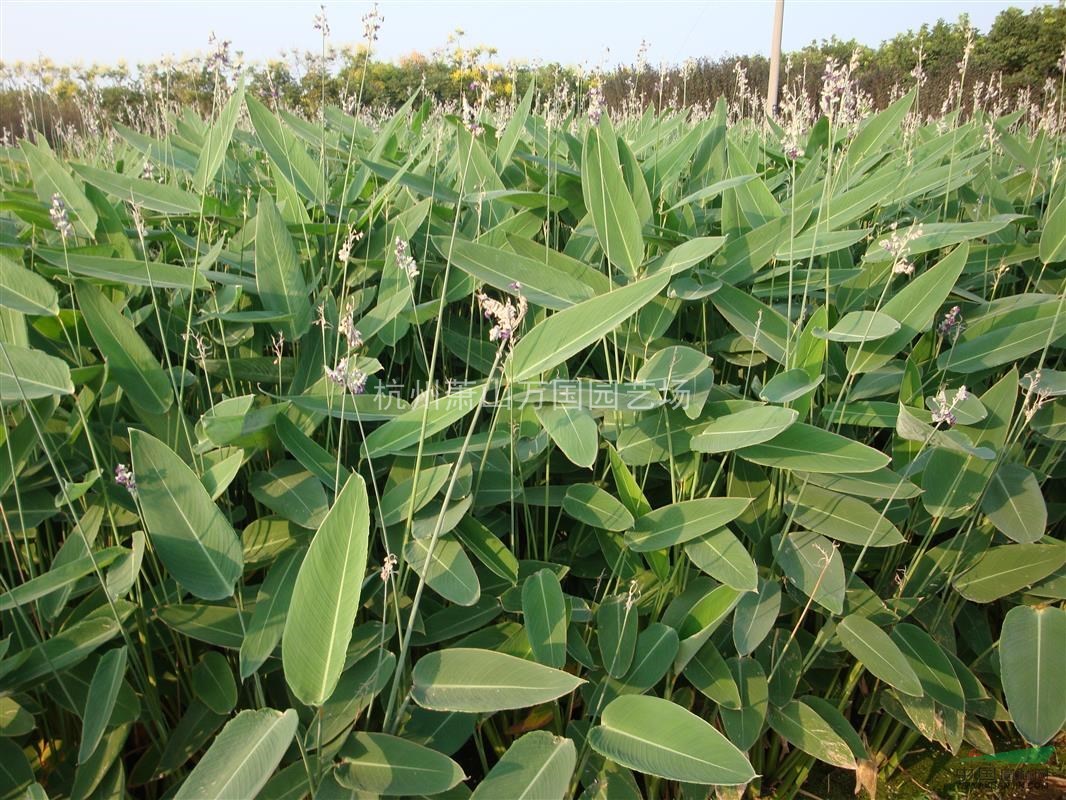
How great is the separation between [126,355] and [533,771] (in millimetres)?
783

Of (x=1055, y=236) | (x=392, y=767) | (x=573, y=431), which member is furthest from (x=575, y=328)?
(x=1055, y=236)

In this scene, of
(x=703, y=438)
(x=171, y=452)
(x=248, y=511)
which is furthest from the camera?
(x=248, y=511)

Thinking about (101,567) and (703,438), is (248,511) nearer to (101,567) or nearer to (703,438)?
(101,567)

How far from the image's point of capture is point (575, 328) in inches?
38.2

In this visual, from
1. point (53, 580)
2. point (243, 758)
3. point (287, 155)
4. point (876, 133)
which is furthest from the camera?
point (876, 133)

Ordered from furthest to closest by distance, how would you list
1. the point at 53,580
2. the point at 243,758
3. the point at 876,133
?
the point at 876,133 → the point at 53,580 → the point at 243,758

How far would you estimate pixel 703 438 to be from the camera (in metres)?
1.07

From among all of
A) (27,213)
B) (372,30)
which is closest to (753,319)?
(372,30)

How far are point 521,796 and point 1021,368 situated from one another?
4.08 ft

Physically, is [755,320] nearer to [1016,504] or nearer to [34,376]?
[1016,504]

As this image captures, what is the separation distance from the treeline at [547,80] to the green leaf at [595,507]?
100 centimetres

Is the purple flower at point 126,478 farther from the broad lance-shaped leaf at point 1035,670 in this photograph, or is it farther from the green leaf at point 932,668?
the broad lance-shaped leaf at point 1035,670

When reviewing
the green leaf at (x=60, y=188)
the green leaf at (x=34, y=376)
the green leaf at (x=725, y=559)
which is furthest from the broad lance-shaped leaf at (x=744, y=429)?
the green leaf at (x=60, y=188)

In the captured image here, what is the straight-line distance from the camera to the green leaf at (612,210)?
118 centimetres
